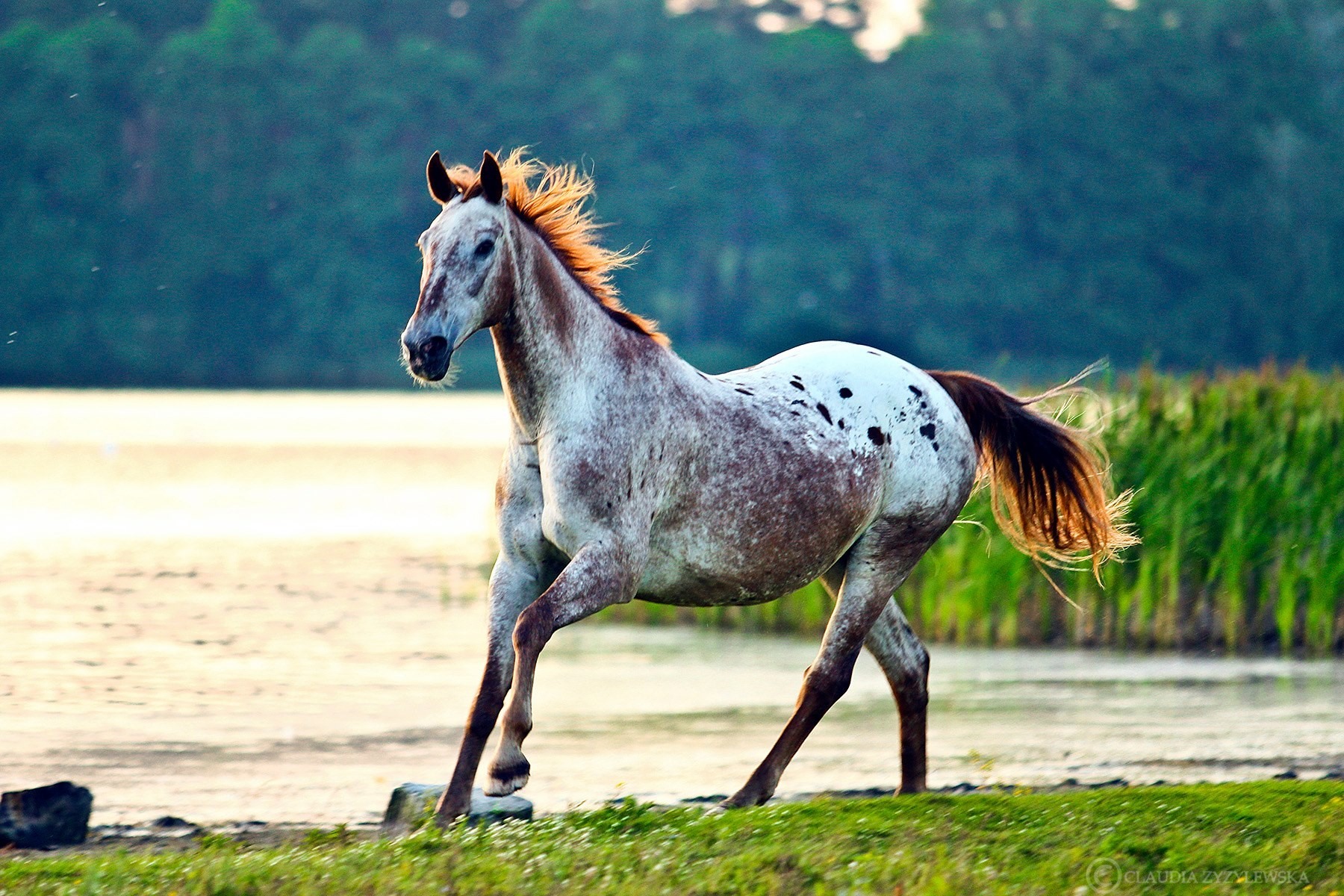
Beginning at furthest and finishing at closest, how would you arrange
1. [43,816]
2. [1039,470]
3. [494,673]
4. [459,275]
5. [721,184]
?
[721,184] → [1039,470] → [43,816] → [494,673] → [459,275]

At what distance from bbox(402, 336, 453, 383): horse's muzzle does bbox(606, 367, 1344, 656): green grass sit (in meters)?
7.32

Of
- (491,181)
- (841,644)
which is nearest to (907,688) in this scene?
(841,644)

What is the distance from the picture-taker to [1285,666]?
12.2m

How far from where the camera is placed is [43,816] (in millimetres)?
7109

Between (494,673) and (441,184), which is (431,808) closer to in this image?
(494,673)

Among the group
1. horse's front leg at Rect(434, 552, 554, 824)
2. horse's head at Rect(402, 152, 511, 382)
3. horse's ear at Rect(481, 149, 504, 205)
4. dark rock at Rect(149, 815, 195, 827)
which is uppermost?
horse's ear at Rect(481, 149, 504, 205)

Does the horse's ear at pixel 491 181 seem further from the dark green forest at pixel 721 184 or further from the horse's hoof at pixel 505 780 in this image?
the dark green forest at pixel 721 184

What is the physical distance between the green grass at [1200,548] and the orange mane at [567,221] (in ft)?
20.9

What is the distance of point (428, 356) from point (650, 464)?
916mm

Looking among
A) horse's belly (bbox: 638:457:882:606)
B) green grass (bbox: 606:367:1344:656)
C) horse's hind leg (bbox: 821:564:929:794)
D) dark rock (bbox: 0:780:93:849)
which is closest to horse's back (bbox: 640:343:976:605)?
horse's belly (bbox: 638:457:882:606)

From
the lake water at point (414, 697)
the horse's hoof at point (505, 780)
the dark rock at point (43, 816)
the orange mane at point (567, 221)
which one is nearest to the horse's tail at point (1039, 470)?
the lake water at point (414, 697)

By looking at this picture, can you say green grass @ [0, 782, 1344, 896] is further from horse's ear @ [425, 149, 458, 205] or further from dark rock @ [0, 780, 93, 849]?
horse's ear @ [425, 149, 458, 205]

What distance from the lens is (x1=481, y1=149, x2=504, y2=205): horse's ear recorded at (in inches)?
238

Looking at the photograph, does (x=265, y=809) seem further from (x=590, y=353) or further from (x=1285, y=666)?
A: (x=1285, y=666)
